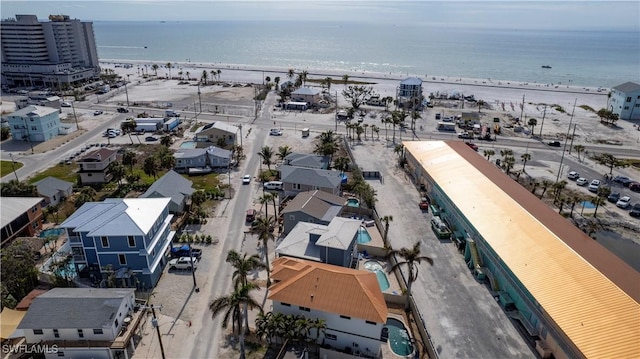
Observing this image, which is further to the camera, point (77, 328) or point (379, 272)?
point (379, 272)

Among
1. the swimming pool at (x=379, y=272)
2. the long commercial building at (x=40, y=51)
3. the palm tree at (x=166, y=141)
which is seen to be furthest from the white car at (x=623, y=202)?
the long commercial building at (x=40, y=51)

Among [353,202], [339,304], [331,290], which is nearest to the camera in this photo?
[339,304]

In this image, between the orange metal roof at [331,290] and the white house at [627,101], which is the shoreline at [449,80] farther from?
the orange metal roof at [331,290]

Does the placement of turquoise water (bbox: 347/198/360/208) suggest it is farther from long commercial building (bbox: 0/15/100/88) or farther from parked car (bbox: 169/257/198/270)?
long commercial building (bbox: 0/15/100/88)

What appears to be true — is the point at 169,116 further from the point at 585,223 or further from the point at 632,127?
the point at 632,127

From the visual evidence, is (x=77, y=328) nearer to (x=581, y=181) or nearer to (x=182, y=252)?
(x=182, y=252)

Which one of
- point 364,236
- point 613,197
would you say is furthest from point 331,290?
point 613,197
